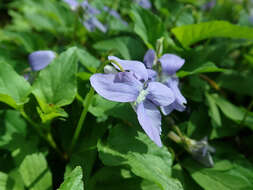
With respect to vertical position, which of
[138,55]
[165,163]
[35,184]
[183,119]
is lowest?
[35,184]

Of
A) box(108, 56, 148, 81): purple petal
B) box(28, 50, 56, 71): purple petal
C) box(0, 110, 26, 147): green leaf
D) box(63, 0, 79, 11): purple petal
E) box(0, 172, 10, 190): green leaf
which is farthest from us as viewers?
box(63, 0, 79, 11): purple petal

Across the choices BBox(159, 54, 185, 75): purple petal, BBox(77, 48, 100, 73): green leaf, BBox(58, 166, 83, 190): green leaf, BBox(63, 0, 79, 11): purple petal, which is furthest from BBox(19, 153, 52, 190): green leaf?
BBox(63, 0, 79, 11): purple petal

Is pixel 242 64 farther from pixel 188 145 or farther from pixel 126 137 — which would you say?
pixel 126 137

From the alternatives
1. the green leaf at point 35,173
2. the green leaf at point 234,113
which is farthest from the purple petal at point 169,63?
the green leaf at point 35,173

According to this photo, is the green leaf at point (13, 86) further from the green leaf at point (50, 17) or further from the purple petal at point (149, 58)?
the green leaf at point (50, 17)

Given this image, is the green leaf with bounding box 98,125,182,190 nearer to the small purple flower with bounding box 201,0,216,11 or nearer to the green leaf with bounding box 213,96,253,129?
the green leaf with bounding box 213,96,253,129

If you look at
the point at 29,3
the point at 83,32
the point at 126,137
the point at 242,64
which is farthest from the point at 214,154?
the point at 29,3
